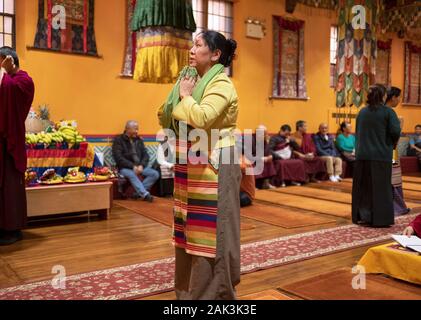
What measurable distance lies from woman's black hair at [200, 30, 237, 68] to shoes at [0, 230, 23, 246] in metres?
2.85

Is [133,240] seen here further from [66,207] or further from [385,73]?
[385,73]

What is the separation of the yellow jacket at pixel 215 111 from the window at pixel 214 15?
20.2 feet

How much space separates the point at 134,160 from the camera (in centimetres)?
695

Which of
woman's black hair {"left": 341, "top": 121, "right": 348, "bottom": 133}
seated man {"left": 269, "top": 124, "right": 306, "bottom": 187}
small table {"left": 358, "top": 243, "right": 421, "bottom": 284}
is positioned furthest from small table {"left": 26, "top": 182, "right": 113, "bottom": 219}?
woman's black hair {"left": 341, "top": 121, "right": 348, "bottom": 133}

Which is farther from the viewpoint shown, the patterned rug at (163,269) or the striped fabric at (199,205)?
the patterned rug at (163,269)

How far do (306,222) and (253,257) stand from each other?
5.19ft

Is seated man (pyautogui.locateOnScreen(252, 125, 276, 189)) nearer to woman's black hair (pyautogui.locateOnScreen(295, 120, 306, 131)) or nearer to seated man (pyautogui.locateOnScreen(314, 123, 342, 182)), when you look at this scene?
woman's black hair (pyautogui.locateOnScreen(295, 120, 306, 131))

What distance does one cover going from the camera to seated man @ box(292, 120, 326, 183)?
8797 mm

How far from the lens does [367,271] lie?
10.6 ft

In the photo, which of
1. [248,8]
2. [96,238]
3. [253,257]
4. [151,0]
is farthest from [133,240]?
[248,8]

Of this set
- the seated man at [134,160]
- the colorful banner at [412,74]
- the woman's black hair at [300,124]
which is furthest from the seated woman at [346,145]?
the seated man at [134,160]

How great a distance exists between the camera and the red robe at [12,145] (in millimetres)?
4066

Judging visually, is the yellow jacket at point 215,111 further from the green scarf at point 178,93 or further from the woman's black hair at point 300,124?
the woman's black hair at point 300,124

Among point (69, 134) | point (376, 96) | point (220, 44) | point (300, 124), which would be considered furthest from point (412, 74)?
point (220, 44)
